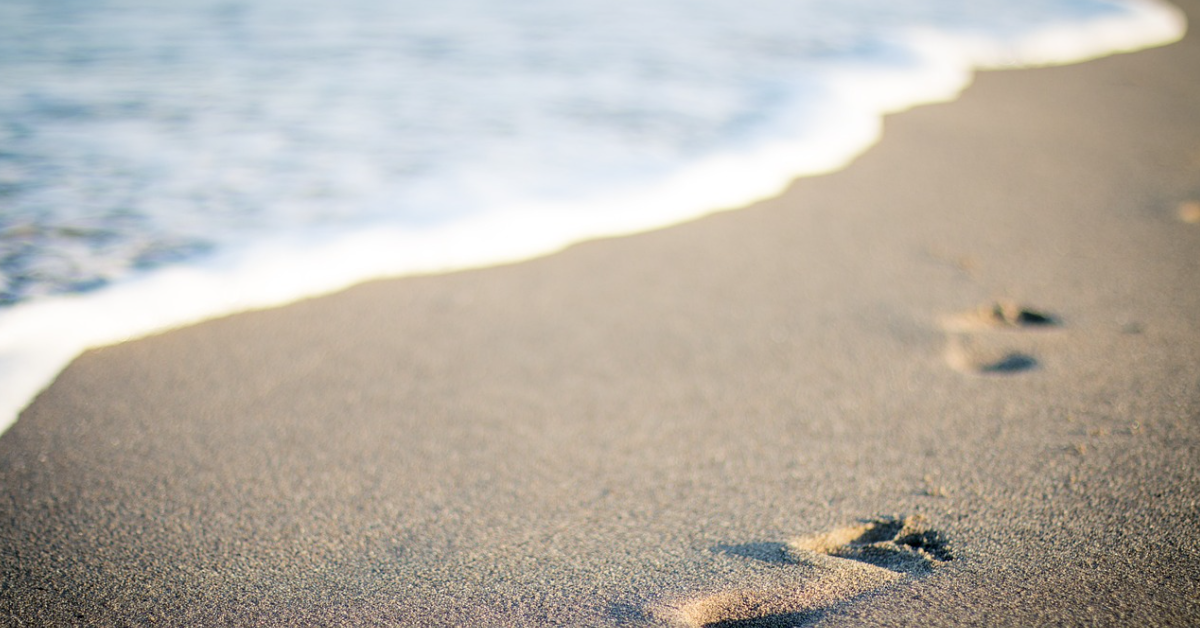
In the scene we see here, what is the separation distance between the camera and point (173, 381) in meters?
1.87

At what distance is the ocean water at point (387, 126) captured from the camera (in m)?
2.33

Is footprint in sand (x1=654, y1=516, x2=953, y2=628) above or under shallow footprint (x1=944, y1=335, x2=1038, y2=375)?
under

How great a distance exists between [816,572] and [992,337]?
102 cm

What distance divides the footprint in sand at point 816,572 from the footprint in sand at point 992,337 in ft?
2.08

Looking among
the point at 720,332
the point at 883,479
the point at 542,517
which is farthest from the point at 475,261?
the point at 883,479

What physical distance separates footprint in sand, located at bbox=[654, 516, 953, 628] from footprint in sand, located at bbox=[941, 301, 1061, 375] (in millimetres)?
635

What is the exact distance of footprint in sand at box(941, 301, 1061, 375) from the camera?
73.6 inches

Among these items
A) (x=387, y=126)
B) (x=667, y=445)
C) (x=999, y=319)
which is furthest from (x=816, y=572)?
(x=387, y=126)

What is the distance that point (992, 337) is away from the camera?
Answer: 1994mm

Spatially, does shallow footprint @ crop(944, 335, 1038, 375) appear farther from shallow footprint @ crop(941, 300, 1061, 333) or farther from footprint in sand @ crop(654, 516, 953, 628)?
footprint in sand @ crop(654, 516, 953, 628)

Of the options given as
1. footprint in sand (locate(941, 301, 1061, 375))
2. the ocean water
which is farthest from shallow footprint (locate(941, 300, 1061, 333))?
the ocean water

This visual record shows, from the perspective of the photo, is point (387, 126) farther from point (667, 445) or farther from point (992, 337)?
point (992, 337)

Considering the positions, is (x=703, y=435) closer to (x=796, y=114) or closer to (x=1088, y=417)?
(x=1088, y=417)

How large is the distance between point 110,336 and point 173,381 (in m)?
0.32
